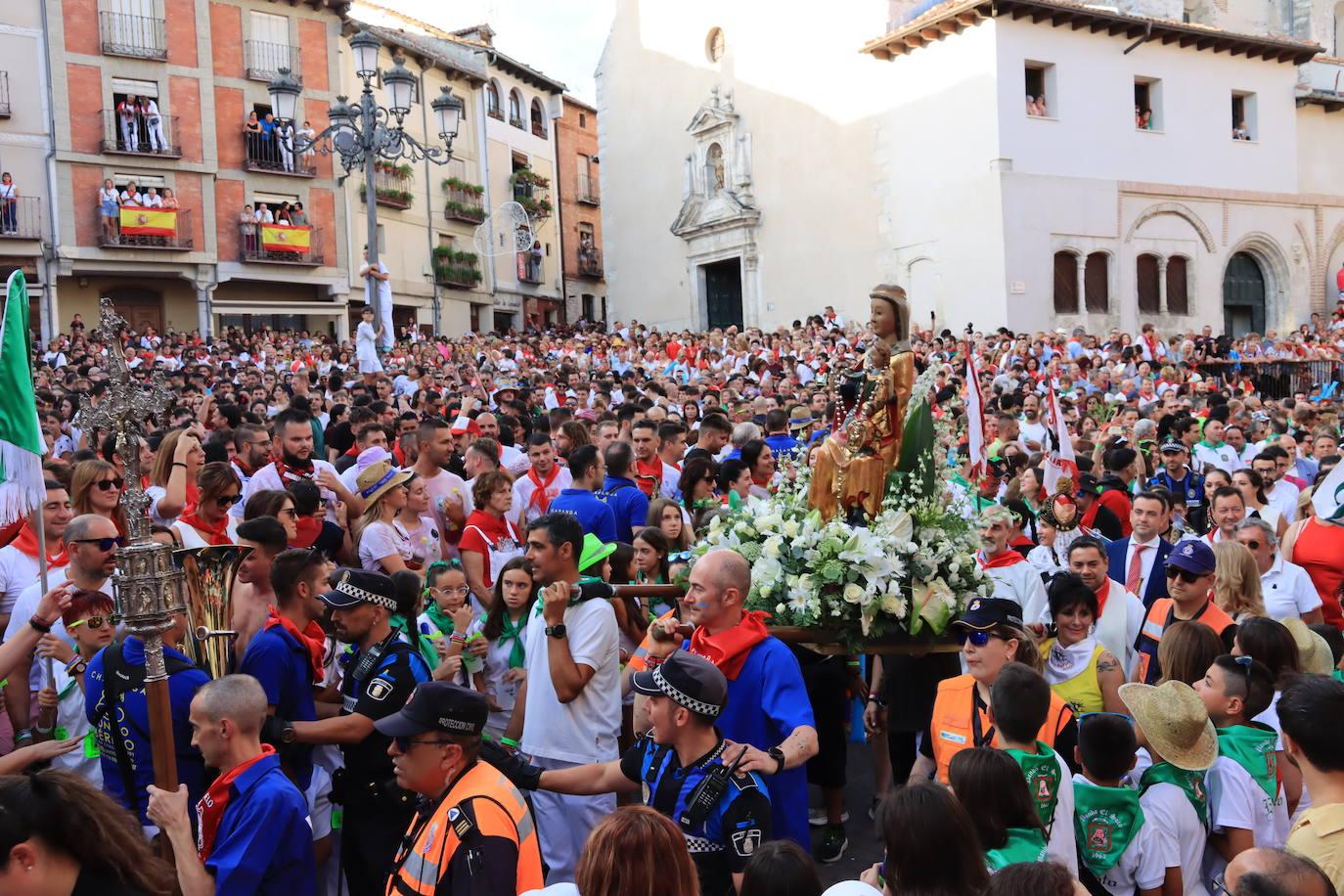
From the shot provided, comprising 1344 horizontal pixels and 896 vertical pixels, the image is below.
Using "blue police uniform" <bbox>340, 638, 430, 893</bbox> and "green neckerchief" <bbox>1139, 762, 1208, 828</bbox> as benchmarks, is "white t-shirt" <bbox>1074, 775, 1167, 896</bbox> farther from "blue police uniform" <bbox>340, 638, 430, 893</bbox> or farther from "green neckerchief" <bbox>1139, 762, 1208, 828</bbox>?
"blue police uniform" <bbox>340, 638, 430, 893</bbox>

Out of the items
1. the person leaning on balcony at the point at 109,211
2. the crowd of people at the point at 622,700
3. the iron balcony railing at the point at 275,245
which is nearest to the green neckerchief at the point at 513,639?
the crowd of people at the point at 622,700

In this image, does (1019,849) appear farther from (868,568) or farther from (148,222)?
(148,222)

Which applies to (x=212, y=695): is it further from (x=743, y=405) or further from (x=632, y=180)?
(x=632, y=180)

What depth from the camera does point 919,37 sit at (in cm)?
2867

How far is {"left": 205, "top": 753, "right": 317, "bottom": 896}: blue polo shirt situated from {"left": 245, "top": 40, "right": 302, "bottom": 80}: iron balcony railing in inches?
1316

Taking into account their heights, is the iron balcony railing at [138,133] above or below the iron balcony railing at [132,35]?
below

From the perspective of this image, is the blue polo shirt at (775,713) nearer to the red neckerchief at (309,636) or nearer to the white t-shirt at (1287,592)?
the red neckerchief at (309,636)

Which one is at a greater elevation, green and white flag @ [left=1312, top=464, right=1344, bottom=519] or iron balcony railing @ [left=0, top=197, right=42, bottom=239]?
iron balcony railing @ [left=0, top=197, right=42, bottom=239]

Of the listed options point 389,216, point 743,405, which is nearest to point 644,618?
point 743,405

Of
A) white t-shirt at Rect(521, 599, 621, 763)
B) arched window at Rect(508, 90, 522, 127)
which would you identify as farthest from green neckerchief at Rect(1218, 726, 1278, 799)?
arched window at Rect(508, 90, 522, 127)

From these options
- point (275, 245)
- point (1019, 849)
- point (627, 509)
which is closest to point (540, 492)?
point (627, 509)

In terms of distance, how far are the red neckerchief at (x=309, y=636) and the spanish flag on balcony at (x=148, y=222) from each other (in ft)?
95.4

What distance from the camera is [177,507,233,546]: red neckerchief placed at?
21.3 ft

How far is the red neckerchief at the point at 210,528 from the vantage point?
6.50 meters
